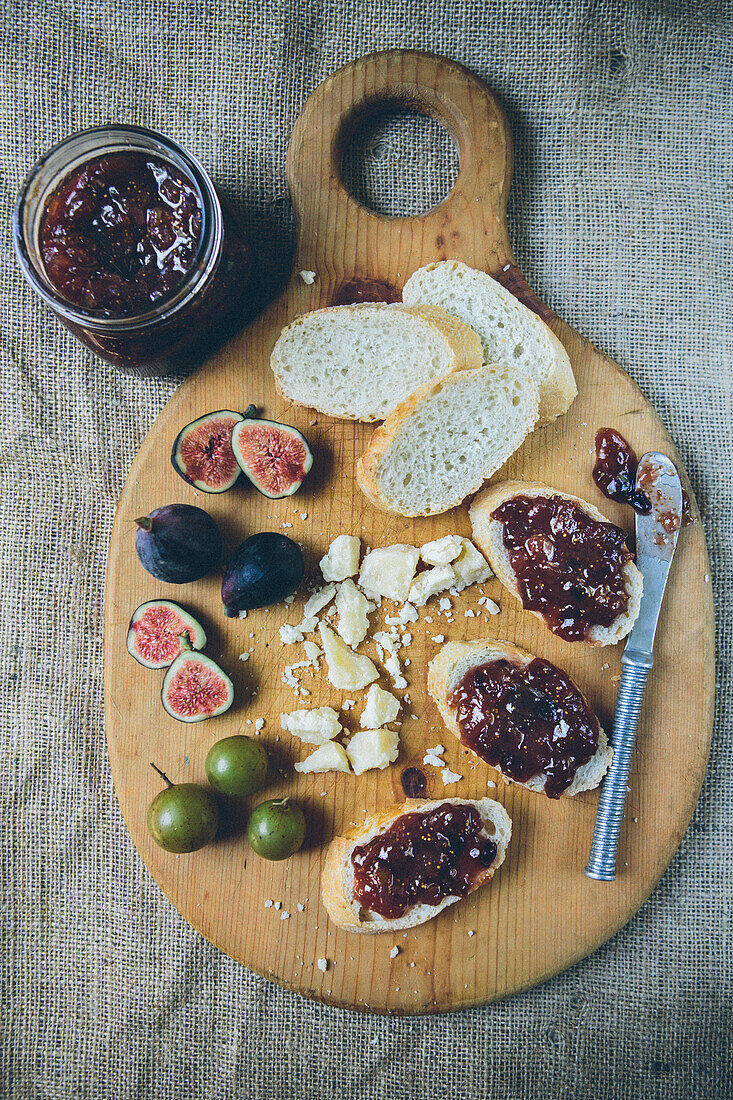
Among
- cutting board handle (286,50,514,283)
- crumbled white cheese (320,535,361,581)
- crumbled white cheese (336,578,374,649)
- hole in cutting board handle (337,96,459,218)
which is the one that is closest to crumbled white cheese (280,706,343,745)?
crumbled white cheese (336,578,374,649)

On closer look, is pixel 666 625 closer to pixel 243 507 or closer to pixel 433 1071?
pixel 243 507

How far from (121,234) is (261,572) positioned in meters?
1.10

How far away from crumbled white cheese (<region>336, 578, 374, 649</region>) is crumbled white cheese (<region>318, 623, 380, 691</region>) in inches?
1.7

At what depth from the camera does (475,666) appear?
95.4 inches

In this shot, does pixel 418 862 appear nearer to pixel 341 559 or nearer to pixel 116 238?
pixel 341 559

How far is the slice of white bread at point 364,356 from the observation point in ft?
7.97

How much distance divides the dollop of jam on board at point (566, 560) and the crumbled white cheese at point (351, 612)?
55 cm

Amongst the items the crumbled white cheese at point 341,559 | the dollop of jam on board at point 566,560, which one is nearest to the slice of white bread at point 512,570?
the dollop of jam on board at point 566,560

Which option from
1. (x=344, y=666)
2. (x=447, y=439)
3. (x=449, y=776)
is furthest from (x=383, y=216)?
(x=449, y=776)

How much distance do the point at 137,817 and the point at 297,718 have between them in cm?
Result: 69

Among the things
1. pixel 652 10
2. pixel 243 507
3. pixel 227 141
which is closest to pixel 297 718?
pixel 243 507

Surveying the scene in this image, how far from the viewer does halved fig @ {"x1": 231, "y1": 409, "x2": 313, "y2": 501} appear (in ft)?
8.04

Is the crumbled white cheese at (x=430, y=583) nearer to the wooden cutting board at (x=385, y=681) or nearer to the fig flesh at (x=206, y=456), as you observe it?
the wooden cutting board at (x=385, y=681)

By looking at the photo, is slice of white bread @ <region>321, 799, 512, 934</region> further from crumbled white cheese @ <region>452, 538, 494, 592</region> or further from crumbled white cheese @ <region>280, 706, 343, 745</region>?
crumbled white cheese @ <region>452, 538, 494, 592</region>
